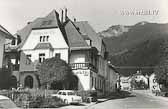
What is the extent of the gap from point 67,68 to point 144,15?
31.4 feet

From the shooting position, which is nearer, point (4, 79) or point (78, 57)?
point (4, 79)

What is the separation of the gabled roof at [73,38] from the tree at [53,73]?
1.72m

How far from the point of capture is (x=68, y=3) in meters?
6.98

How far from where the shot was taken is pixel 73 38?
17.7 metres

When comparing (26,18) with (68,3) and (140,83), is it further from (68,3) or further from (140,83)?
(140,83)

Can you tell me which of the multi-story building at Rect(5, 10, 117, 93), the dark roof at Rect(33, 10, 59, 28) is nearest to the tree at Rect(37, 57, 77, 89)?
the multi-story building at Rect(5, 10, 117, 93)

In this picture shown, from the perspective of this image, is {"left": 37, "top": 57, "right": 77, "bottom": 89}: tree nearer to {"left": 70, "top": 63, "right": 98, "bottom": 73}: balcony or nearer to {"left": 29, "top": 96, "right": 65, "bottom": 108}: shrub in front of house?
{"left": 70, "top": 63, "right": 98, "bottom": 73}: balcony

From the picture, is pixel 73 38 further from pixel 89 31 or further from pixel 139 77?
pixel 139 77

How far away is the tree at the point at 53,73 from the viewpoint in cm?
1536

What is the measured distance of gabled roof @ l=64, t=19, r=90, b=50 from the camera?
1716cm

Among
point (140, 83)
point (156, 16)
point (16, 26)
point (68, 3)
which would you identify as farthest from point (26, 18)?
point (140, 83)

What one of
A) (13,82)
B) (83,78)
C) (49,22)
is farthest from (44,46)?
(83,78)

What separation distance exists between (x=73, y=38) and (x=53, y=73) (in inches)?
129

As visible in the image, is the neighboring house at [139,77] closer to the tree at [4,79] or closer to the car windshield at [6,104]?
the tree at [4,79]
